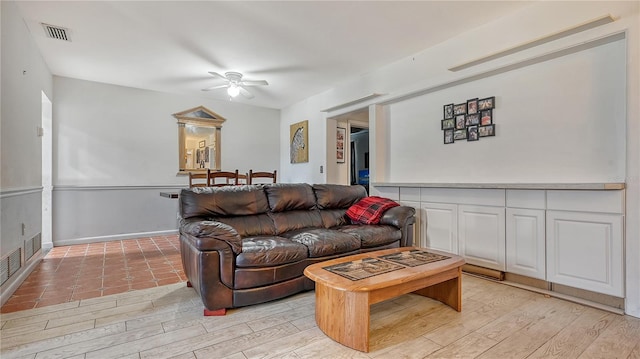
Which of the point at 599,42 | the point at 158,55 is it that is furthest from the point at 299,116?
the point at 599,42

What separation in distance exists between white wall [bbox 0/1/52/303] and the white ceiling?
242 mm

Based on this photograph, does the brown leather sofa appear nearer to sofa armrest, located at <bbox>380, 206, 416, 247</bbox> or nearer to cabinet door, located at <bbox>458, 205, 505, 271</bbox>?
sofa armrest, located at <bbox>380, 206, 416, 247</bbox>

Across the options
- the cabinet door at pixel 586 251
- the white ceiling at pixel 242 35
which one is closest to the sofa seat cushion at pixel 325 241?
the cabinet door at pixel 586 251

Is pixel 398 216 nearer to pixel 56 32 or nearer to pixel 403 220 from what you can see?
pixel 403 220

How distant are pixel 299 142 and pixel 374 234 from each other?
340 cm

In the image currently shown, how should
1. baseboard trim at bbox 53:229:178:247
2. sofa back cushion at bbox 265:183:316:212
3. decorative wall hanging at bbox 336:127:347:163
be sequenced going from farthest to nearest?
1. decorative wall hanging at bbox 336:127:347:163
2. baseboard trim at bbox 53:229:178:247
3. sofa back cushion at bbox 265:183:316:212

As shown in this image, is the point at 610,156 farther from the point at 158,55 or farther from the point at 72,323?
the point at 158,55

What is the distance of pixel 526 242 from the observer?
2.75 m

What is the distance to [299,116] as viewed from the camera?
6121mm

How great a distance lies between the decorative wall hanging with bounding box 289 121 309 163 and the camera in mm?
5858

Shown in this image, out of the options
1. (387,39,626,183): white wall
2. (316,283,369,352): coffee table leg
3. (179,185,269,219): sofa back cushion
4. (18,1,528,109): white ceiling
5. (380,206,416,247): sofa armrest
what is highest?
(18,1,528,109): white ceiling

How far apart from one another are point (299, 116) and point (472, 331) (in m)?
4.95

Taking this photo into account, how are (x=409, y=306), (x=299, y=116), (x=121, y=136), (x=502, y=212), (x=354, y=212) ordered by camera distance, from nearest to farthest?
(x=409, y=306) < (x=502, y=212) < (x=354, y=212) < (x=121, y=136) < (x=299, y=116)

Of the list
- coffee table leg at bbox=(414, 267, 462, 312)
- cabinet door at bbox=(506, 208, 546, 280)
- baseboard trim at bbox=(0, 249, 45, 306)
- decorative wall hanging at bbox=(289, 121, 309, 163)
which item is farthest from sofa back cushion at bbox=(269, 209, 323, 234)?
decorative wall hanging at bbox=(289, 121, 309, 163)
